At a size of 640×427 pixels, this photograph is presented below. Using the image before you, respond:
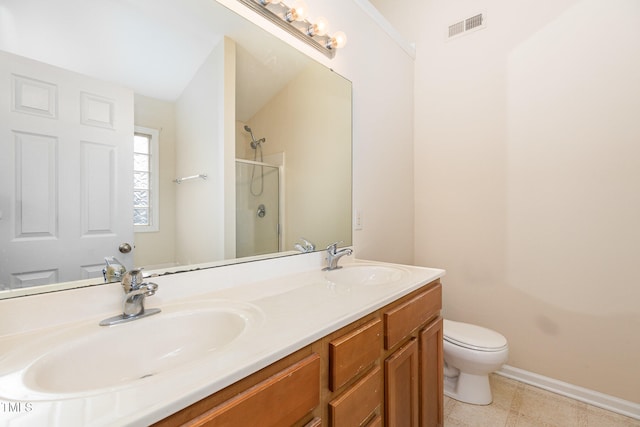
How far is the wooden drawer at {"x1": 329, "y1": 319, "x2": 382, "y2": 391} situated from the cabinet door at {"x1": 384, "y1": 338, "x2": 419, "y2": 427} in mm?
131

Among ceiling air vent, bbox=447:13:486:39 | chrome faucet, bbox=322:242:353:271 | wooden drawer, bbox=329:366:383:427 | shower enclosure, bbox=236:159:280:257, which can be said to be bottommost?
wooden drawer, bbox=329:366:383:427

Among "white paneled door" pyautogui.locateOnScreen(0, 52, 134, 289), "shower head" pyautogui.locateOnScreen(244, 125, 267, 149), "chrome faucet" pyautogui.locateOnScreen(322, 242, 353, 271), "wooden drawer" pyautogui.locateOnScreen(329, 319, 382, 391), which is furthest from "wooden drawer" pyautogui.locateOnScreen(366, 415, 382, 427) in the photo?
"shower head" pyautogui.locateOnScreen(244, 125, 267, 149)

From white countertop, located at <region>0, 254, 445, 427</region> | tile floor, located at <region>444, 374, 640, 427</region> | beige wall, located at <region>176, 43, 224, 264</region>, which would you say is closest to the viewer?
white countertop, located at <region>0, 254, 445, 427</region>

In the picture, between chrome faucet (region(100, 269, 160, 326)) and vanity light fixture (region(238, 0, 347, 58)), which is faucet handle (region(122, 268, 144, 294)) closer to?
chrome faucet (region(100, 269, 160, 326))

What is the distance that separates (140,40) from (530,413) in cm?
260

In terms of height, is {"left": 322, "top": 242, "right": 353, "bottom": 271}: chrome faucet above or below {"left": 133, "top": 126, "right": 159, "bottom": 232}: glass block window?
below

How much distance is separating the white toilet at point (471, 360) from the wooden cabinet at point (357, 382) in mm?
366

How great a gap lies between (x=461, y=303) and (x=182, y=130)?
7.18 ft

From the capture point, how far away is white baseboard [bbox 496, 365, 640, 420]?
1.60m

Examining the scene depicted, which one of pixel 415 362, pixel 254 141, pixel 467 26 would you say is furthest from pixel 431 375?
pixel 467 26

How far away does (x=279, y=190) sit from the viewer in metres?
1.44

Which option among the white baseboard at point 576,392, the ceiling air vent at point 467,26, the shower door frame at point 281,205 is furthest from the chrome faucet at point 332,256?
the ceiling air vent at point 467,26

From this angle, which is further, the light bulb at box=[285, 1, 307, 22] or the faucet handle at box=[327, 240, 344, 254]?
the faucet handle at box=[327, 240, 344, 254]

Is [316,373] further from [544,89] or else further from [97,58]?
[544,89]
